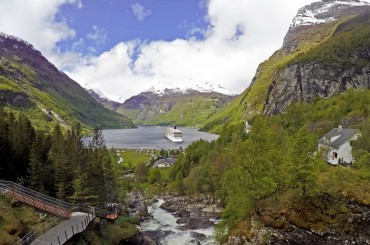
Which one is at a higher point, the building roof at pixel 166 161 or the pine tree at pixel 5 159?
the pine tree at pixel 5 159

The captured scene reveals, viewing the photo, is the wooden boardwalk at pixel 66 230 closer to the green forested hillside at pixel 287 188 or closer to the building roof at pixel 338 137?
the green forested hillside at pixel 287 188

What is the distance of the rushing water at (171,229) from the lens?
214ft

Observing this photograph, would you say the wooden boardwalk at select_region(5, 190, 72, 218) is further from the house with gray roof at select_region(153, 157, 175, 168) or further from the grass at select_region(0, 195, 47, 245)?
the house with gray roof at select_region(153, 157, 175, 168)

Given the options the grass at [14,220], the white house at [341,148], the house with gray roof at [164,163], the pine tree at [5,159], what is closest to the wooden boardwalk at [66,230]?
the grass at [14,220]

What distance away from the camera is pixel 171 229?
75.2 m

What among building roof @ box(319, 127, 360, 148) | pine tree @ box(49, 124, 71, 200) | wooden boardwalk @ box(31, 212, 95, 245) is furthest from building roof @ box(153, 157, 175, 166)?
wooden boardwalk @ box(31, 212, 95, 245)

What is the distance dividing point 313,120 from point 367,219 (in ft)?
313

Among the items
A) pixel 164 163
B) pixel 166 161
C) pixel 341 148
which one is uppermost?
pixel 341 148

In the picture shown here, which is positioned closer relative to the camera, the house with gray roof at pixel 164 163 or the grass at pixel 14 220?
the grass at pixel 14 220

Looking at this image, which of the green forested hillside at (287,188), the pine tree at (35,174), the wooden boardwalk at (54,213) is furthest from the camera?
the pine tree at (35,174)

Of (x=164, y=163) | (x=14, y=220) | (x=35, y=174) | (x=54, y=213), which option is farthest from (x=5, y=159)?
(x=164, y=163)

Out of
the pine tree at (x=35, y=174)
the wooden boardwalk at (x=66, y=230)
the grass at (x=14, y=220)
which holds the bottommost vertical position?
the wooden boardwalk at (x=66, y=230)

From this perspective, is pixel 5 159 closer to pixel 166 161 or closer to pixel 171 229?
pixel 171 229

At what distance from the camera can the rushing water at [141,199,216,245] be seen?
6531 cm
